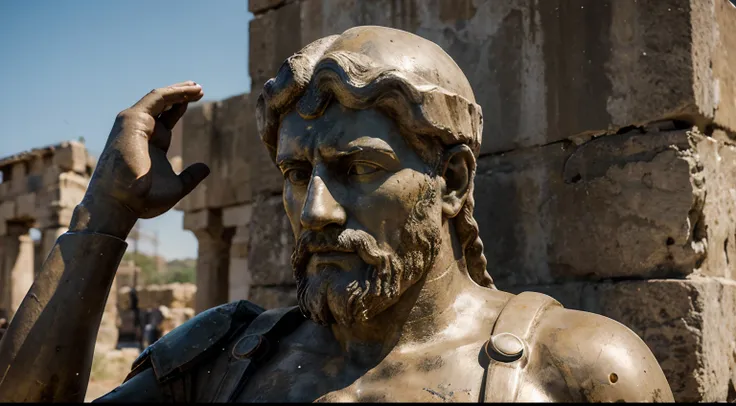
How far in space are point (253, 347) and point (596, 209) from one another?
1412mm

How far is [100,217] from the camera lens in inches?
125

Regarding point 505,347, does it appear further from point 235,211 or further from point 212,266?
point 212,266

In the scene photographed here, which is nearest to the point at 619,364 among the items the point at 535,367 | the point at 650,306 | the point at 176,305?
the point at 535,367

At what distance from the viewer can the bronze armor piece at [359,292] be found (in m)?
2.60

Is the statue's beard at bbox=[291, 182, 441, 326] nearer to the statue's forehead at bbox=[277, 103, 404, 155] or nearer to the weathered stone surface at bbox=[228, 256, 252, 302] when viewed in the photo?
the statue's forehead at bbox=[277, 103, 404, 155]

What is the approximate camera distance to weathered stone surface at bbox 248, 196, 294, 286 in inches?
178

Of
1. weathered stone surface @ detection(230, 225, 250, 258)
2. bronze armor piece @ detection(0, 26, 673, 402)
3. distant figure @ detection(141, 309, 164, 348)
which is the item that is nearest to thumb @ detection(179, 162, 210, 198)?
A: bronze armor piece @ detection(0, 26, 673, 402)

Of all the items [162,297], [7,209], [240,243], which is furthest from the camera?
[162,297]

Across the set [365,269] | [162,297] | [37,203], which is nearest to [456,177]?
[365,269]

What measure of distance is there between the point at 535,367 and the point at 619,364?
0.23 meters

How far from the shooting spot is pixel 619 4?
3.38m

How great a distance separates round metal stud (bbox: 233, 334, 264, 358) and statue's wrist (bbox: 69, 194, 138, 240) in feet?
2.00

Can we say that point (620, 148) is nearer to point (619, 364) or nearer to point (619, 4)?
point (619, 4)

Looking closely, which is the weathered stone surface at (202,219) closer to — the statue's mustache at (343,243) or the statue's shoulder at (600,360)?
the statue's mustache at (343,243)
